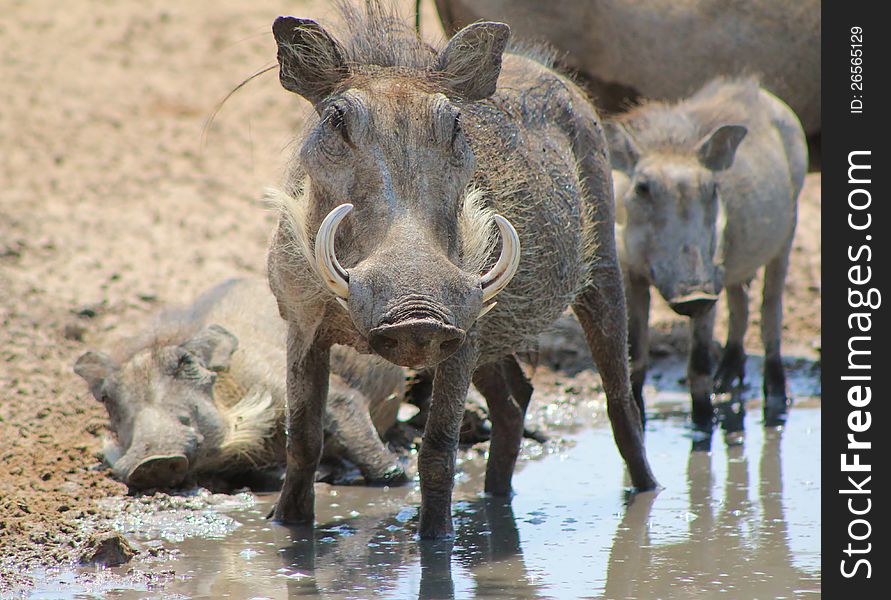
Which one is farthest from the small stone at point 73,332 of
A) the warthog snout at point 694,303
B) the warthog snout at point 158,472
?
the warthog snout at point 694,303

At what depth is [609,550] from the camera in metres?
4.43

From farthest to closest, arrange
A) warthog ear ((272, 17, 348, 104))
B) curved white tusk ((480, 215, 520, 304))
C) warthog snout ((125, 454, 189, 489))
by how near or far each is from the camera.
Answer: warthog snout ((125, 454, 189, 489)) → warthog ear ((272, 17, 348, 104)) → curved white tusk ((480, 215, 520, 304))

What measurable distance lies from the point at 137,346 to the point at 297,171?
1652mm

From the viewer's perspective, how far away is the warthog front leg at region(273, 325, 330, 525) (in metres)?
4.52

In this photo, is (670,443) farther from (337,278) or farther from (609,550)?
(337,278)

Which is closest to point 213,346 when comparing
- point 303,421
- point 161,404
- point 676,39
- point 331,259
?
point 161,404

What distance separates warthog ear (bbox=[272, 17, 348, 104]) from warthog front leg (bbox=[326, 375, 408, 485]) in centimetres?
182

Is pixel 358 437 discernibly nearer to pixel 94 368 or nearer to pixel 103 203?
pixel 94 368

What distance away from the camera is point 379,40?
4254 millimetres

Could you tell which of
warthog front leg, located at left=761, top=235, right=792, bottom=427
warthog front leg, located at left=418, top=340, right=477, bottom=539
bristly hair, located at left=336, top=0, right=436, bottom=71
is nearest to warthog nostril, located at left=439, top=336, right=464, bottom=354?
warthog front leg, located at left=418, top=340, right=477, bottom=539

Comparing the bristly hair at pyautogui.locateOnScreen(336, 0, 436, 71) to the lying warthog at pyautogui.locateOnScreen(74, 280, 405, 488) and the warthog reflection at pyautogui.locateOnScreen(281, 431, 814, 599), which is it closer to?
the lying warthog at pyautogui.locateOnScreen(74, 280, 405, 488)

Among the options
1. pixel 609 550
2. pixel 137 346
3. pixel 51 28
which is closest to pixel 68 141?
pixel 51 28

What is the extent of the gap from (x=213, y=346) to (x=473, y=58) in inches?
77.9

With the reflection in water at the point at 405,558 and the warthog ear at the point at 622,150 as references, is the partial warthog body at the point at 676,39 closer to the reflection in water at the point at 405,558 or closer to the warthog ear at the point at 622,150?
the warthog ear at the point at 622,150
